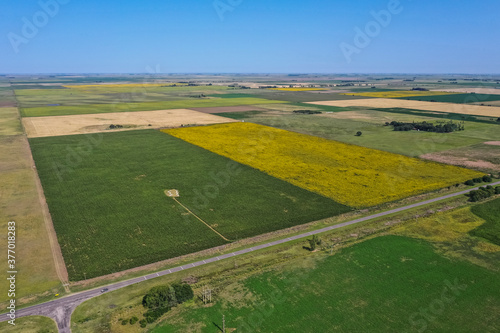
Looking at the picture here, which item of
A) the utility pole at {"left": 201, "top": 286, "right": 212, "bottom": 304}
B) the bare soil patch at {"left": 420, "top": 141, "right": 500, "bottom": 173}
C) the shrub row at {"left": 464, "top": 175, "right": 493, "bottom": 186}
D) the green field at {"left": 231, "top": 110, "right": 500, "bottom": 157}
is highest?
the green field at {"left": 231, "top": 110, "right": 500, "bottom": 157}

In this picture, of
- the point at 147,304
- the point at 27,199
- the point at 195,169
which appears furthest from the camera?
the point at 195,169

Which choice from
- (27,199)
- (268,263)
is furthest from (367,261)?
(27,199)

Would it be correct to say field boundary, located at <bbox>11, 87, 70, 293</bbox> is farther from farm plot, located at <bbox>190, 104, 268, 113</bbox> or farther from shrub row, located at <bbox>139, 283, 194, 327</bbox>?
farm plot, located at <bbox>190, 104, 268, 113</bbox>

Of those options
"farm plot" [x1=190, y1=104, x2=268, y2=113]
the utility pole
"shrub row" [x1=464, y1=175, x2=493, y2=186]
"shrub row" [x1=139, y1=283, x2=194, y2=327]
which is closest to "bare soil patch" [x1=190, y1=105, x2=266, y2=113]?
"farm plot" [x1=190, y1=104, x2=268, y2=113]

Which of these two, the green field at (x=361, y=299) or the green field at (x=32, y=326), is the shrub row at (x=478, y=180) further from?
the green field at (x=32, y=326)

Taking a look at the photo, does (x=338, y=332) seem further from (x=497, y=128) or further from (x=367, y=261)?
(x=497, y=128)

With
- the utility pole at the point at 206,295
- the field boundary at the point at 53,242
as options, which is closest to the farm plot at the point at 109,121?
the field boundary at the point at 53,242

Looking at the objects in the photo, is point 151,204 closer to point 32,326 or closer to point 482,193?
point 32,326
